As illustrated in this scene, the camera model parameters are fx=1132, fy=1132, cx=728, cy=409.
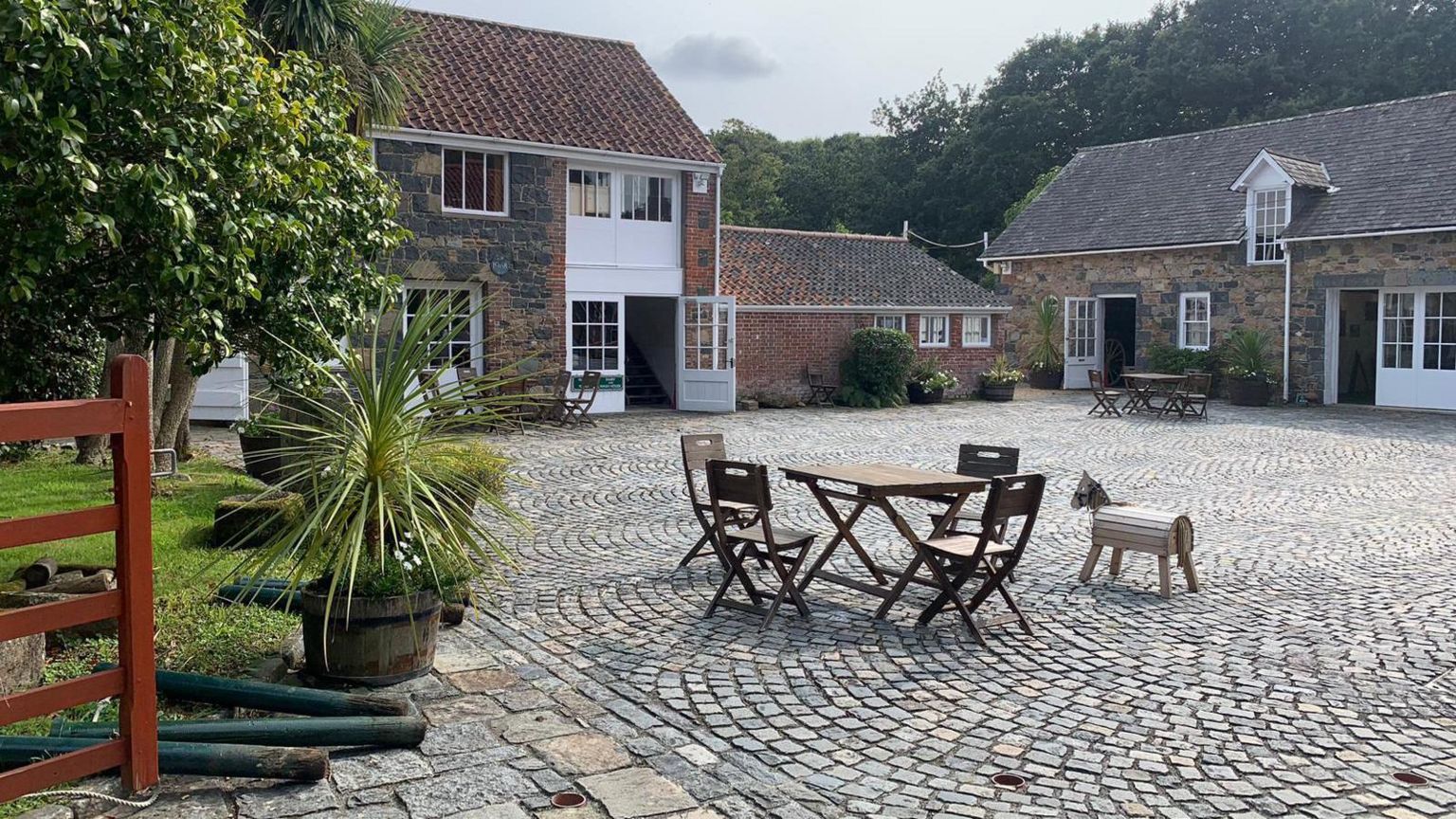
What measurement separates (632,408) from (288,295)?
50.1 feet

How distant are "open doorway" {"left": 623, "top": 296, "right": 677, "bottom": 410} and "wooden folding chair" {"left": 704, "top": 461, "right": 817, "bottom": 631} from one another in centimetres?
1540

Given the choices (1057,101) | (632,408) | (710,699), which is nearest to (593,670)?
(710,699)

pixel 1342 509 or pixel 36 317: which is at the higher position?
pixel 36 317

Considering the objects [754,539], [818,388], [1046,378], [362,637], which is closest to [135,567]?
[362,637]

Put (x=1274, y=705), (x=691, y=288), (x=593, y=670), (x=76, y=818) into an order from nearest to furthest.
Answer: (x=76, y=818) → (x=1274, y=705) → (x=593, y=670) → (x=691, y=288)

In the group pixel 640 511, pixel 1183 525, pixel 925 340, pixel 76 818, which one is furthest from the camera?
pixel 925 340

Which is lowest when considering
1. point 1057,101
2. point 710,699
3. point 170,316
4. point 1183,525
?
point 710,699

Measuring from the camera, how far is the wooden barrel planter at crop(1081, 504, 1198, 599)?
737 cm

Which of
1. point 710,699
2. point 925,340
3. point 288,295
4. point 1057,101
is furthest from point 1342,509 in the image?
point 1057,101

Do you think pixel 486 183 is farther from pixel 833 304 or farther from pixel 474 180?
pixel 833 304

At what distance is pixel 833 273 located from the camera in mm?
25469

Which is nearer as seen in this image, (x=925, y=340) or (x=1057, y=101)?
(x=925, y=340)

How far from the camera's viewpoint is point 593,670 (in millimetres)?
5746

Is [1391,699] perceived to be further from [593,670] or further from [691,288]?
[691,288]
